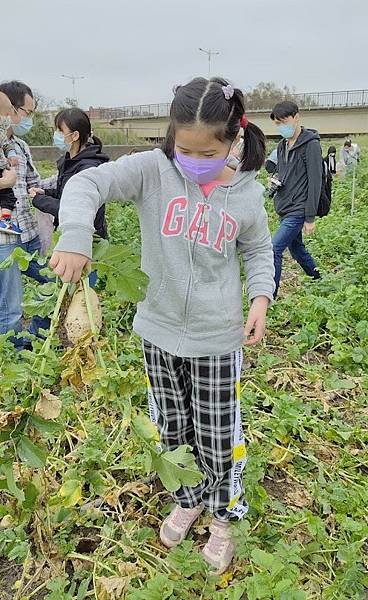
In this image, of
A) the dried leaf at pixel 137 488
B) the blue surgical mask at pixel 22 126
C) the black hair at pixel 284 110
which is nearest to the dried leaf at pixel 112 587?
the dried leaf at pixel 137 488

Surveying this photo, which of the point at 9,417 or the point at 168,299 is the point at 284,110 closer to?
the point at 168,299

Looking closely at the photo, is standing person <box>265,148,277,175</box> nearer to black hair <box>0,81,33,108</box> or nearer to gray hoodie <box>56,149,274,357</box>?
black hair <box>0,81,33,108</box>

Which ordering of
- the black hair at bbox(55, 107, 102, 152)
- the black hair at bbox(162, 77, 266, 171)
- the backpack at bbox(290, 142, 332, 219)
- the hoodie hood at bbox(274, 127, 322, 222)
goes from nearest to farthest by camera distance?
the black hair at bbox(162, 77, 266, 171) < the black hair at bbox(55, 107, 102, 152) < the hoodie hood at bbox(274, 127, 322, 222) < the backpack at bbox(290, 142, 332, 219)

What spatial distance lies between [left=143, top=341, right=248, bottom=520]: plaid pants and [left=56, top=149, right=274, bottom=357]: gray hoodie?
0.26ft

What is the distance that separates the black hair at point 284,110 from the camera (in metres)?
4.56

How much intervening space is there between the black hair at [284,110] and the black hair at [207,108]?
121 inches

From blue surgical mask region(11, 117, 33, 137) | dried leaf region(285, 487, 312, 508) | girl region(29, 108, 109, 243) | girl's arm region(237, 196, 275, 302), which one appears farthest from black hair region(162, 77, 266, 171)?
blue surgical mask region(11, 117, 33, 137)

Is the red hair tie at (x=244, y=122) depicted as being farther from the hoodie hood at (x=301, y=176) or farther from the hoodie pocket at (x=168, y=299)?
the hoodie hood at (x=301, y=176)

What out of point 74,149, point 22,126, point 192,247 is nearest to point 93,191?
point 192,247

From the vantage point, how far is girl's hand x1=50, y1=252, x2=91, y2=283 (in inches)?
51.8

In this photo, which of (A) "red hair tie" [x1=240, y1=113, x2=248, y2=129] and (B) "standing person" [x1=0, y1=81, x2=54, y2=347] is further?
(B) "standing person" [x1=0, y1=81, x2=54, y2=347]

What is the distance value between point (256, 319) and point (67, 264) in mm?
715

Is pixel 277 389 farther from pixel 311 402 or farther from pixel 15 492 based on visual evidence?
pixel 15 492

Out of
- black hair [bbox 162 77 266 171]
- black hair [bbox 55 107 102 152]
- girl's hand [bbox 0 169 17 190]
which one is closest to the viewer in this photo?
black hair [bbox 162 77 266 171]
